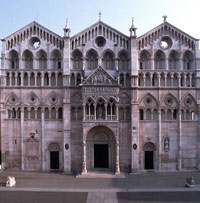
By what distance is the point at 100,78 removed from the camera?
31250mm

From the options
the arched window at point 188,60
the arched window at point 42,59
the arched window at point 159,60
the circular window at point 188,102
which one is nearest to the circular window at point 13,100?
the arched window at point 42,59

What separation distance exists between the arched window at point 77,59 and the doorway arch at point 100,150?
834cm

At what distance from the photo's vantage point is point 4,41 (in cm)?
3275

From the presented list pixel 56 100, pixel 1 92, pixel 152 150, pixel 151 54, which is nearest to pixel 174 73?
pixel 151 54

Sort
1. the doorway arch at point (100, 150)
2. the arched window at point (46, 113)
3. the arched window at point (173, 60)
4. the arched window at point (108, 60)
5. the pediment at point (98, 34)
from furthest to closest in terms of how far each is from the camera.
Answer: the arched window at point (173, 60)
the arched window at point (108, 60)
the pediment at point (98, 34)
the arched window at point (46, 113)
the doorway arch at point (100, 150)

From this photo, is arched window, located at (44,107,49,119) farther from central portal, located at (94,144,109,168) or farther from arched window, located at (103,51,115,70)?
arched window, located at (103,51,115,70)

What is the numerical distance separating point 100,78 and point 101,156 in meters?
9.78

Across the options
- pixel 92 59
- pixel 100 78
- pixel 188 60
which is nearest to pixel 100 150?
pixel 100 78

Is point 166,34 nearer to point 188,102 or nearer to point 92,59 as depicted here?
point 188,102

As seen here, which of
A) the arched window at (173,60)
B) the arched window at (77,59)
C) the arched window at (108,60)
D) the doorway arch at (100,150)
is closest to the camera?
the doorway arch at (100,150)

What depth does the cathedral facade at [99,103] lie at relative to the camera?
31938mm

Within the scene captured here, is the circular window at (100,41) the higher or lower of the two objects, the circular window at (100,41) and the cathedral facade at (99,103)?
the higher

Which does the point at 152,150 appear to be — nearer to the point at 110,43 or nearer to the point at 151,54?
the point at 151,54

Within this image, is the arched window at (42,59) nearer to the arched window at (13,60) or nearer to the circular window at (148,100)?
the arched window at (13,60)
